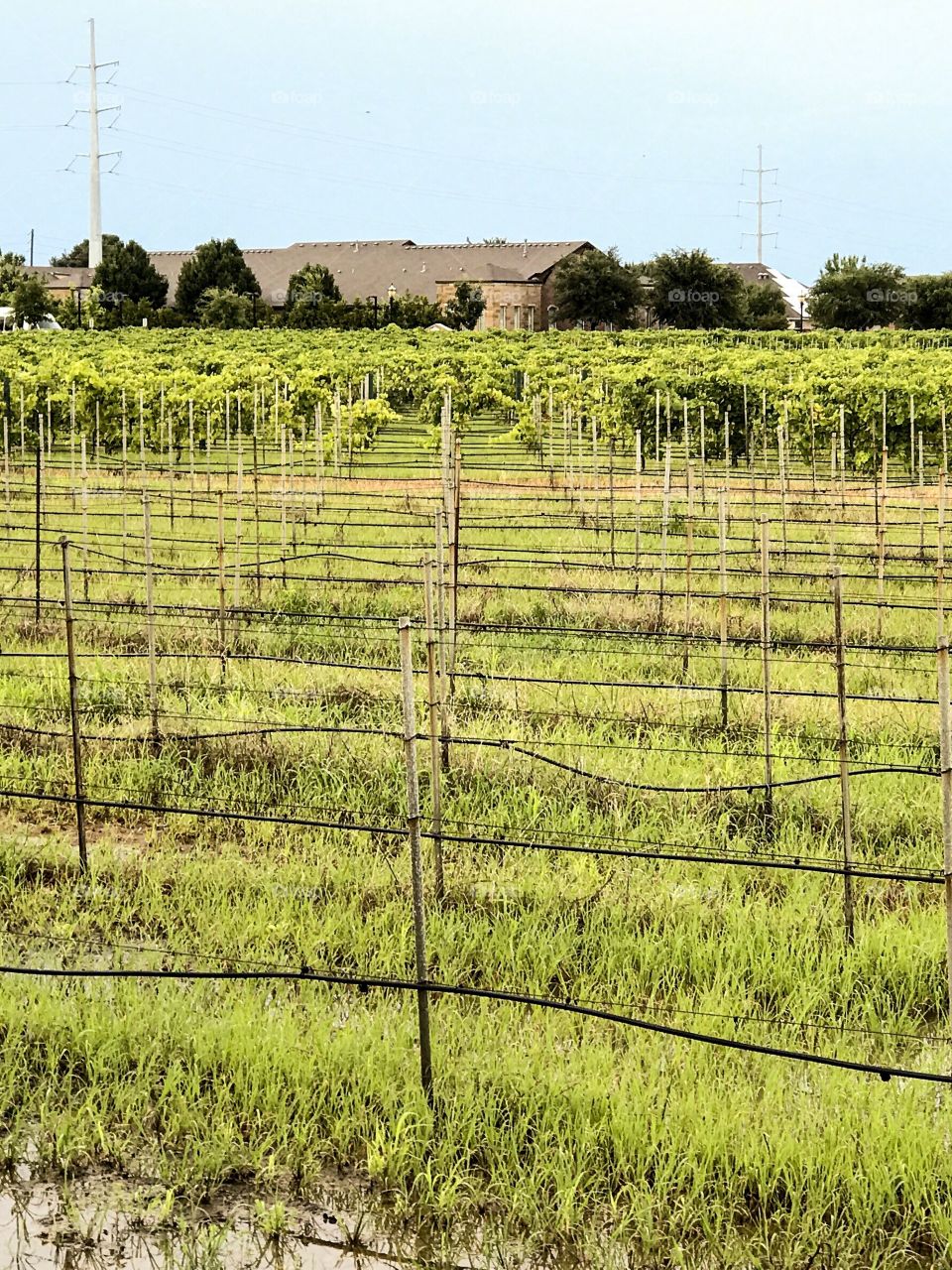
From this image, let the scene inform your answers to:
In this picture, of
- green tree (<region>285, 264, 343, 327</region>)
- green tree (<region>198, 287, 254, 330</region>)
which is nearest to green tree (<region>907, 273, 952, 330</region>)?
green tree (<region>285, 264, 343, 327</region>)

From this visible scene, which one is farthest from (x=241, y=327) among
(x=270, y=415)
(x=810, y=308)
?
(x=270, y=415)

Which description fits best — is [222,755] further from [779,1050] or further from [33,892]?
[779,1050]

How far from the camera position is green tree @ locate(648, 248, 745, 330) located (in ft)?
200

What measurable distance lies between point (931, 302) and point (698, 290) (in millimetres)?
9818

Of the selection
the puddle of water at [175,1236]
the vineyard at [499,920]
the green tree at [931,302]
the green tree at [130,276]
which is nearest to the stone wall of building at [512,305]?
the green tree at [130,276]

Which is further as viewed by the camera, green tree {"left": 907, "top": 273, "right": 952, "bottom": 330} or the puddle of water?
green tree {"left": 907, "top": 273, "right": 952, "bottom": 330}

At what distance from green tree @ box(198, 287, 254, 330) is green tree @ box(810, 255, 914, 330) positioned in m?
23.9

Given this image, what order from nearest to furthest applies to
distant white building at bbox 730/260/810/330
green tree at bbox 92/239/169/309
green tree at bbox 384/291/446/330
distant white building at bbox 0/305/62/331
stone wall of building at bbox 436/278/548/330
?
distant white building at bbox 0/305/62/331, green tree at bbox 384/291/446/330, green tree at bbox 92/239/169/309, stone wall of building at bbox 436/278/548/330, distant white building at bbox 730/260/810/330

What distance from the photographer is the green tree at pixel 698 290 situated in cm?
6100

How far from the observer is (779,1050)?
13.0 ft

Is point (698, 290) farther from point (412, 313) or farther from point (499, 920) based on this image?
point (499, 920)

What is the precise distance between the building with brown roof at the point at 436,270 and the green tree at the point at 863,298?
489 inches

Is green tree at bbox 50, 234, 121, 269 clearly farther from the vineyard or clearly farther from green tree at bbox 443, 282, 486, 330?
the vineyard

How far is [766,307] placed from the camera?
223 ft
